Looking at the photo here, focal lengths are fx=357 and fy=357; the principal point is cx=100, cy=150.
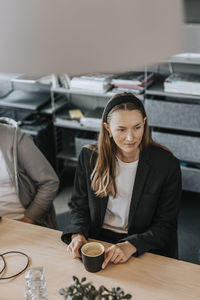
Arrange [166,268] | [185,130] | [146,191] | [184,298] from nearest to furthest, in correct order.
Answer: [184,298]
[166,268]
[146,191]
[185,130]

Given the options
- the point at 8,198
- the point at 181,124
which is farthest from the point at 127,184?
the point at 181,124

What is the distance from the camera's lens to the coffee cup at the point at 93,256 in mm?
1165

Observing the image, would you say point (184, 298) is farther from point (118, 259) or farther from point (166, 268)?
point (118, 259)

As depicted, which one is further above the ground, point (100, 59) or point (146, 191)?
point (100, 59)

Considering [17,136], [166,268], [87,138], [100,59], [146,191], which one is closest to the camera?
[100,59]

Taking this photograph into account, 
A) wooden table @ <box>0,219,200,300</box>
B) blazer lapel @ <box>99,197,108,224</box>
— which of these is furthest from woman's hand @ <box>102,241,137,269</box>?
blazer lapel @ <box>99,197,108,224</box>

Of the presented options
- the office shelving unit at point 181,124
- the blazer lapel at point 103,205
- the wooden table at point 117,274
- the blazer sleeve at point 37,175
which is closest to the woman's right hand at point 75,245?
the wooden table at point 117,274

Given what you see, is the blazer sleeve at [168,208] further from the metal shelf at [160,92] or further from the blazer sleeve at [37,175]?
the metal shelf at [160,92]

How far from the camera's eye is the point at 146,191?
4.92 ft

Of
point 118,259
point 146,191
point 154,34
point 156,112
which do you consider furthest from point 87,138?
point 154,34

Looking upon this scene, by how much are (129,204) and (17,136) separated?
61cm

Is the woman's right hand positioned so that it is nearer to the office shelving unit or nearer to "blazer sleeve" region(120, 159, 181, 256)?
"blazer sleeve" region(120, 159, 181, 256)

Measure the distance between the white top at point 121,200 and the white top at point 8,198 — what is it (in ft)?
1.48

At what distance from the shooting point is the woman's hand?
1.22 metres
